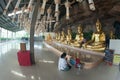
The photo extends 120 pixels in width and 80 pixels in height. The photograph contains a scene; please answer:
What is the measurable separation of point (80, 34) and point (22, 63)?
605 cm

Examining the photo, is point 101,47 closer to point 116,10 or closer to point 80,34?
point 116,10

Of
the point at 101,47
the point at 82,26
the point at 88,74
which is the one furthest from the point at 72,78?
the point at 82,26

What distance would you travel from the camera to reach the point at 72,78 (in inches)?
231

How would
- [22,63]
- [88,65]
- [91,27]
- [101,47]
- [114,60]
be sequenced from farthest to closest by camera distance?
[91,27], [101,47], [22,63], [114,60], [88,65]

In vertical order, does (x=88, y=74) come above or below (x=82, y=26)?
below

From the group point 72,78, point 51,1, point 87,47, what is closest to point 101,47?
point 87,47

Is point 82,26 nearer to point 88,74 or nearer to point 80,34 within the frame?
point 80,34

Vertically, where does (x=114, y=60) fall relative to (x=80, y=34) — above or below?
below

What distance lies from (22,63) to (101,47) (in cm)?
381

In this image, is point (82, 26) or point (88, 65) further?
point (82, 26)

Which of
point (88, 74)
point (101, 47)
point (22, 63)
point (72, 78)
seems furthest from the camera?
point (101, 47)

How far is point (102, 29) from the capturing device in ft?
37.7

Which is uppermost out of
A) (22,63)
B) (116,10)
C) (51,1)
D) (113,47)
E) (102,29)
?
(51,1)

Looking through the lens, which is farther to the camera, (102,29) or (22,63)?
(102,29)
